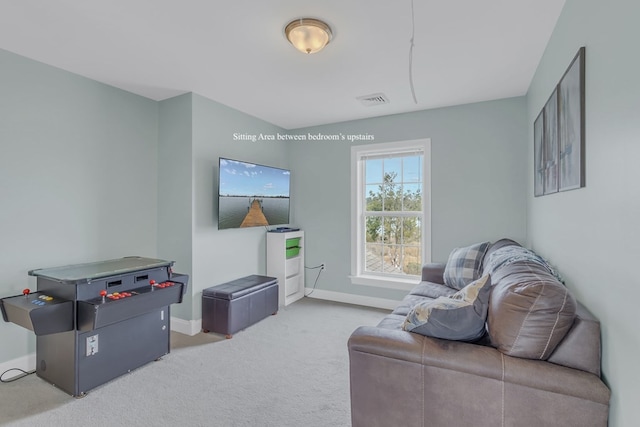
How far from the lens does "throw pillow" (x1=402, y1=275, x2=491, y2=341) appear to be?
4.71ft

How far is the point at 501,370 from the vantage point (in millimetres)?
1265

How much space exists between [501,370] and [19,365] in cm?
325

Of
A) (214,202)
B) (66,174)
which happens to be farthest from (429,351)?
(66,174)

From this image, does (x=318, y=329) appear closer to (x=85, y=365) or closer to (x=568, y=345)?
(x=85, y=365)

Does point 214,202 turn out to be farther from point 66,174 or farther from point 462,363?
point 462,363

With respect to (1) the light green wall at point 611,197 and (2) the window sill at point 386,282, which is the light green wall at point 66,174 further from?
(1) the light green wall at point 611,197

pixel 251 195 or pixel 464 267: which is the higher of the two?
pixel 251 195

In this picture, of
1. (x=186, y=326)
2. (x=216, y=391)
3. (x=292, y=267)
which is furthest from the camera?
(x=292, y=267)

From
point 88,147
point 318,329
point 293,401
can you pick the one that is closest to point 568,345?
point 293,401

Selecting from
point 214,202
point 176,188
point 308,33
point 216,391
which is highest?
point 308,33

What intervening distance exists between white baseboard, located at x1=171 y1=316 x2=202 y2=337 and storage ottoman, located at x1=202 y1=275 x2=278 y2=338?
0.07 m

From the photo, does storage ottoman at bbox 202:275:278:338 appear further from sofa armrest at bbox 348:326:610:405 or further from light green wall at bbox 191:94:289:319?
sofa armrest at bbox 348:326:610:405

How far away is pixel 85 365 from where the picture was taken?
6.86 feet

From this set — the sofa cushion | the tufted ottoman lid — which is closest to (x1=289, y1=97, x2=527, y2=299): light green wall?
the tufted ottoman lid
